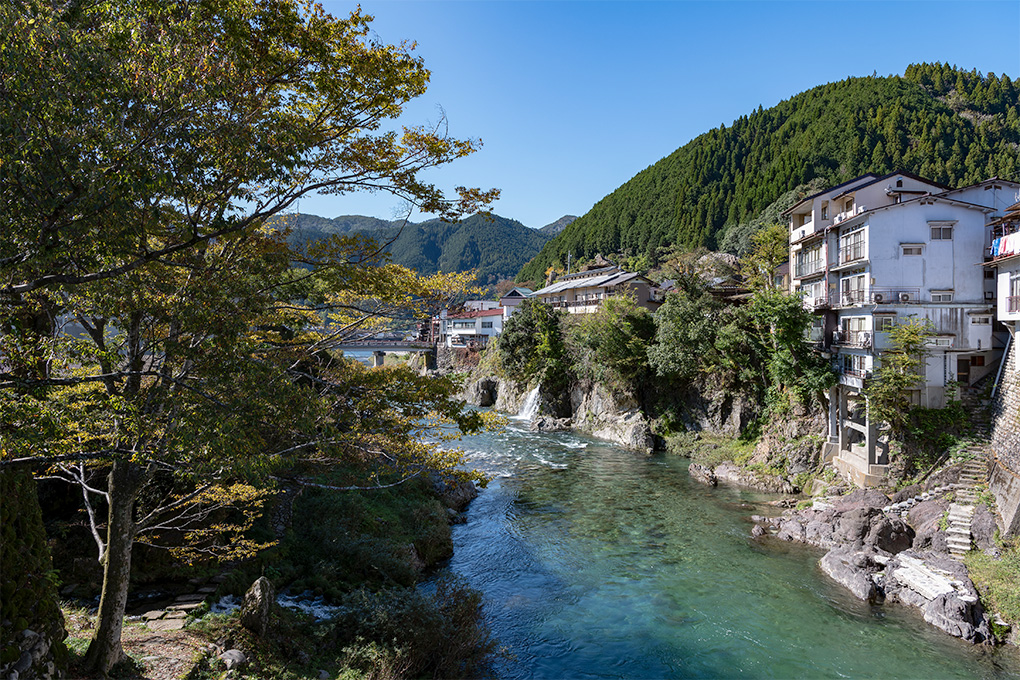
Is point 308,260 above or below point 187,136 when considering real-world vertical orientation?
below

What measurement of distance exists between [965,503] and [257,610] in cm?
2107

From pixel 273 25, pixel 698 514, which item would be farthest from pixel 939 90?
pixel 273 25

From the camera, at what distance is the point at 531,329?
4950 centimetres

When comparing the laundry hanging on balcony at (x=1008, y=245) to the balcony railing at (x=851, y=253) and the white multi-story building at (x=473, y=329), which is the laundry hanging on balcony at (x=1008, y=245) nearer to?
the balcony railing at (x=851, y=253)

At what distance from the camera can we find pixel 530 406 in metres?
47.4

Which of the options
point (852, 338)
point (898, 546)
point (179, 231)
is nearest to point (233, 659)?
point (179, 231)

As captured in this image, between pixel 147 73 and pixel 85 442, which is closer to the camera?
pixel 147 73

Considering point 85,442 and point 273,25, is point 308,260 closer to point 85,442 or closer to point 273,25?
point 273,25

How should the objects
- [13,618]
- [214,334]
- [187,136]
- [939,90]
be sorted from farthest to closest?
[939,90], [214,334], [13,618], [187,136]

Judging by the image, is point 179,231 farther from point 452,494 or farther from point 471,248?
point 471,248

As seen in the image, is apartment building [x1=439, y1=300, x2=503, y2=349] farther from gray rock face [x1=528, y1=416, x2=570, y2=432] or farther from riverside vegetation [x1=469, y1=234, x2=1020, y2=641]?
gray rock face [x1=528, y1=416, x2=570, y2=432]

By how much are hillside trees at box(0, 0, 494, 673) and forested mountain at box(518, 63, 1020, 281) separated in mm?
75890

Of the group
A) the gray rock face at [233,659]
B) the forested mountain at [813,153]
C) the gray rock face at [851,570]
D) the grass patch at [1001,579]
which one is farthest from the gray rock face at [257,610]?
the forested mountain at [813,153]

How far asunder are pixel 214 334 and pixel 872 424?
81.0ft
